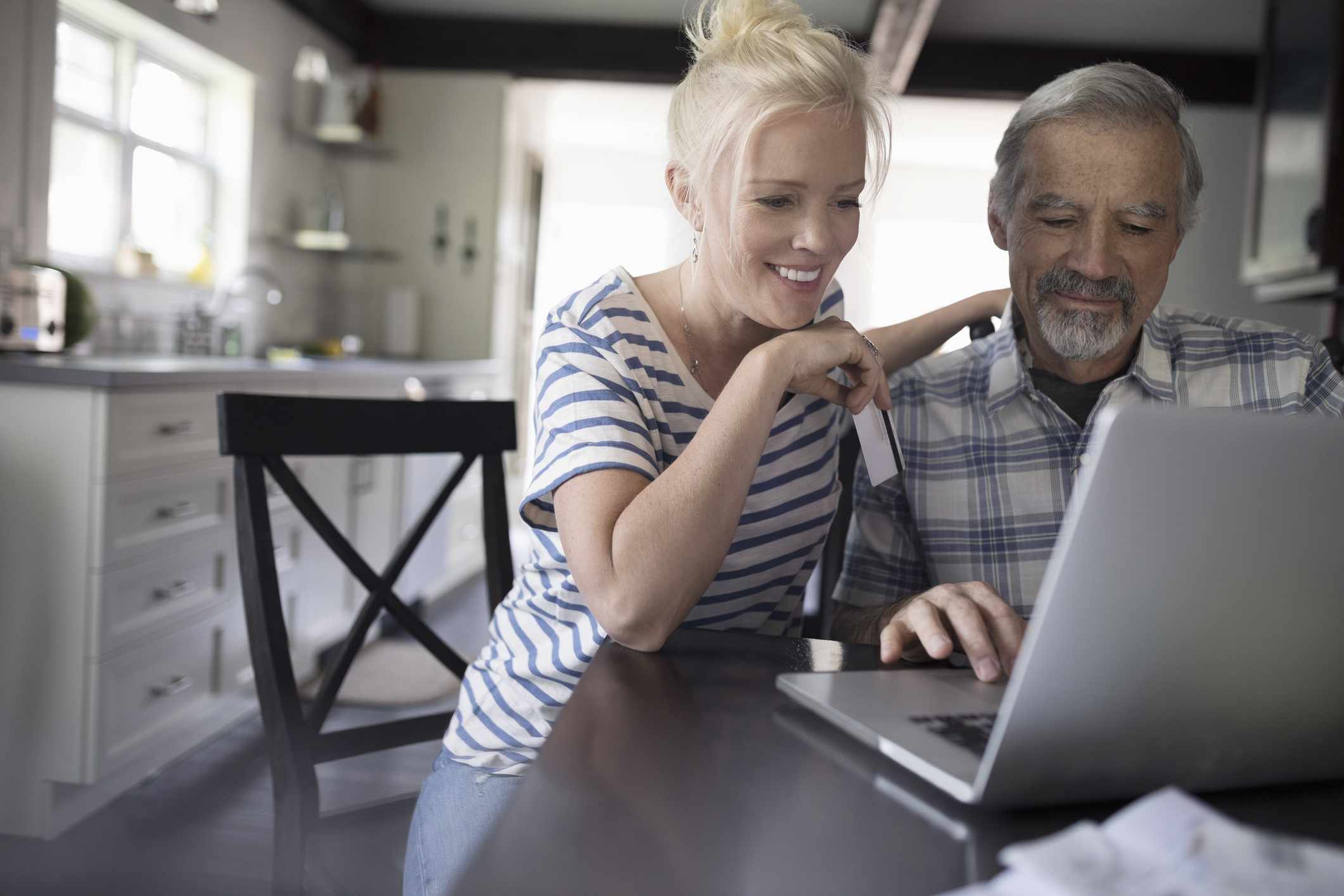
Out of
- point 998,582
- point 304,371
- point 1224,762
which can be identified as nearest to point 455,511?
point 304,371

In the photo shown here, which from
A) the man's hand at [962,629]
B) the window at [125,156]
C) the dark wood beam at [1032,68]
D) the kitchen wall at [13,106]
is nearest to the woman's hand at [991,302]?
the man's hand at [962,629]

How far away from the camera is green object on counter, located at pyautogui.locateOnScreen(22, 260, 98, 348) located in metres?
2.74

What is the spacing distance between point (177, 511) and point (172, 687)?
42 cm

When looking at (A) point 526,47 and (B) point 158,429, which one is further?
(A) point 526,47

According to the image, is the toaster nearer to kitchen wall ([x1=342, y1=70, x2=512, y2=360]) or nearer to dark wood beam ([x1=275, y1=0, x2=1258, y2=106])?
kitchen wall ([x1=342, y1=70, x2=512, y2=360])

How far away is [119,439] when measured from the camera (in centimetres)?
220

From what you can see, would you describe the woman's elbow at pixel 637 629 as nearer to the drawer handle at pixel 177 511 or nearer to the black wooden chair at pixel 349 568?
the black wooden chair at pixel 349 568

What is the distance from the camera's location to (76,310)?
2760 millimetres

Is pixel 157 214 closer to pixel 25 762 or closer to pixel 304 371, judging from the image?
pixel 304 371

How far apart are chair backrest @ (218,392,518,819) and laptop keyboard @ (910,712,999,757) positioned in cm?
73

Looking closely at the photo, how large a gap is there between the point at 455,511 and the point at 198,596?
217 cm

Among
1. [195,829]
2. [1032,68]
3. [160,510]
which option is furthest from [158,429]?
[1032,68]

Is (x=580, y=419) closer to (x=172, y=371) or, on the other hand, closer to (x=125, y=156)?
(x=172, y=371)

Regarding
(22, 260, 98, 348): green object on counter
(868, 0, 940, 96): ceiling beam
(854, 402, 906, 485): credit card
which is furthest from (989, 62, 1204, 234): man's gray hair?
(868, 0, 940, 96): ceiling beam
